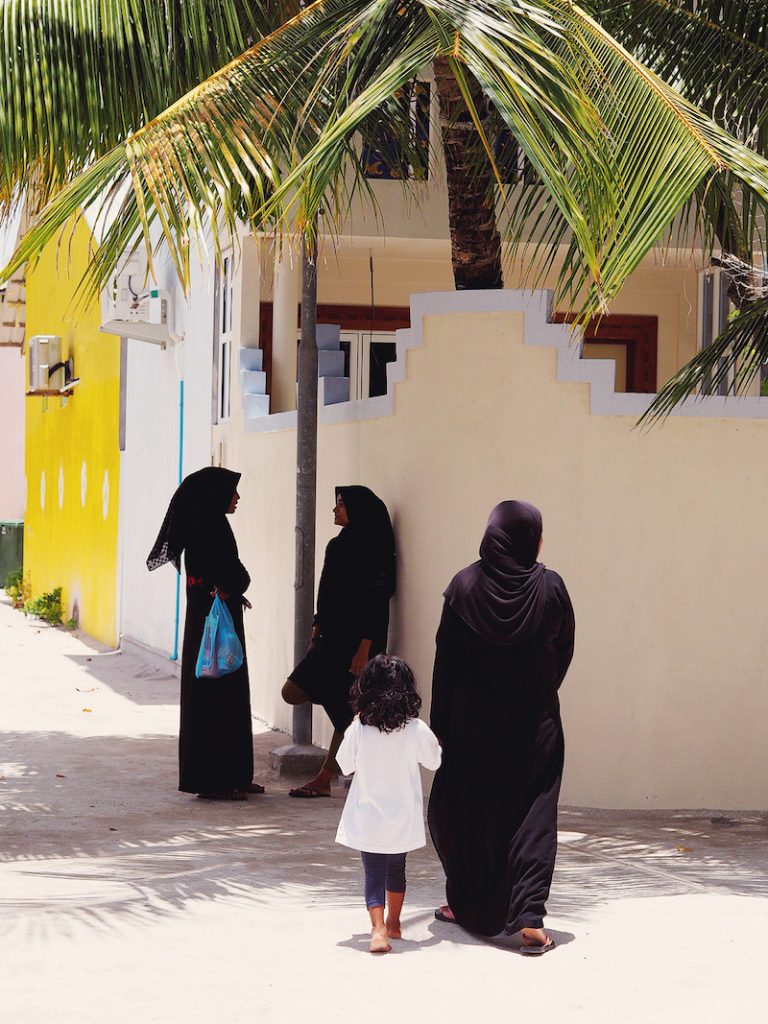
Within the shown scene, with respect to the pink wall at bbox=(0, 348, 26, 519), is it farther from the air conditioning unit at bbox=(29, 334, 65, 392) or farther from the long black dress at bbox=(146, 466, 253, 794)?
the long black dress at bbox=(146, 466, 253, 794)

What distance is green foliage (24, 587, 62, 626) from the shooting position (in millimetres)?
21891

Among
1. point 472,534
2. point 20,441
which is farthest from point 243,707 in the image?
point 20,441

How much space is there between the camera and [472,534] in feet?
28.3

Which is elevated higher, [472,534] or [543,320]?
[543,320]

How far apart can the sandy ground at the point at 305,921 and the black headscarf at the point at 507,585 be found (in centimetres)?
119

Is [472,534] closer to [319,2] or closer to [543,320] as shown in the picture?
[543,320]

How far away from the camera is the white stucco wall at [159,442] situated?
14469mm

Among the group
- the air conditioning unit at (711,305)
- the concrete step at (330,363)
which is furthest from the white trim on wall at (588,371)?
the air conditioning unit at (711,305)

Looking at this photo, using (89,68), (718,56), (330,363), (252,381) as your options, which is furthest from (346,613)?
(252,381)

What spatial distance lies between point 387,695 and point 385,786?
12.7 inches

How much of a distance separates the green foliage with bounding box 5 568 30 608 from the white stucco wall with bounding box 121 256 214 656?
775cm

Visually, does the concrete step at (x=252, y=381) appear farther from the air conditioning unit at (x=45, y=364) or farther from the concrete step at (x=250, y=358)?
the air conditioning unit at (x=45, y=364)

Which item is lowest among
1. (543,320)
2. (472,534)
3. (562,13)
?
(472,534)

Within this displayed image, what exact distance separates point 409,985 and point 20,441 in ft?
101
